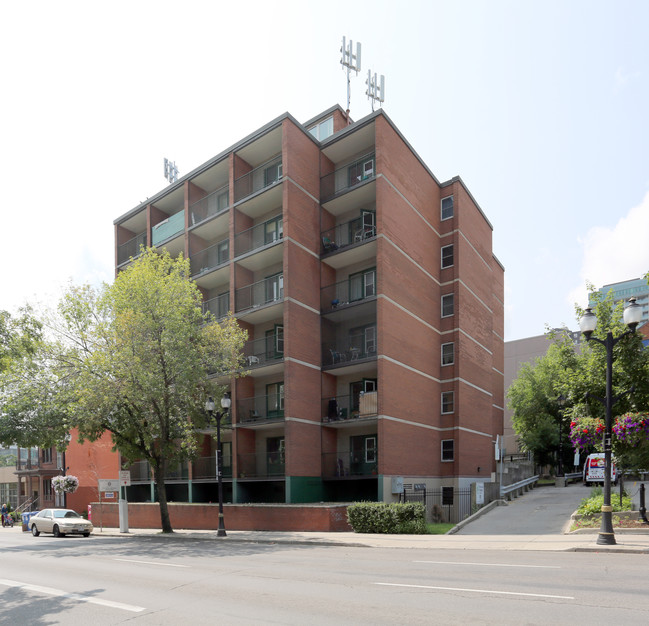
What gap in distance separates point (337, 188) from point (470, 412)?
15.0 metres

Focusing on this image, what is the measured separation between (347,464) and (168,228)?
761 inches

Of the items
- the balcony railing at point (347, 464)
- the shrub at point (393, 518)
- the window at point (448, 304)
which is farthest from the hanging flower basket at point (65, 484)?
the window at point (448, 304)

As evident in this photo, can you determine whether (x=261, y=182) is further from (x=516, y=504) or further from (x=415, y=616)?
(x=415, y=616)

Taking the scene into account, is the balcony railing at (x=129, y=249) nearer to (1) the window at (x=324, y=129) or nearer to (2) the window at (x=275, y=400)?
(1) the window at (x=324, y=129)

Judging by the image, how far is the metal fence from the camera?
91.8ft

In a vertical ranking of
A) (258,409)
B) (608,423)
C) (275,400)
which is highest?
(608,423)

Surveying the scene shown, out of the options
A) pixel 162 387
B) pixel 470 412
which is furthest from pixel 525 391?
pixel 162 387

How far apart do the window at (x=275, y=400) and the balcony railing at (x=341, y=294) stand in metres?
4.89

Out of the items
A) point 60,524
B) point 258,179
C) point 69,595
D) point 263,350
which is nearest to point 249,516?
point 263,350

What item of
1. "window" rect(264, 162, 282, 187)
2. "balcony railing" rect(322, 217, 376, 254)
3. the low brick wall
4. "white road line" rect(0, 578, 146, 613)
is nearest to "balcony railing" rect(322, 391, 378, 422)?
the low brick wall

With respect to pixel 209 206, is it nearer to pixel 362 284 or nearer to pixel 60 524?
pixel 362 284

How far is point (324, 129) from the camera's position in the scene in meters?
33.5

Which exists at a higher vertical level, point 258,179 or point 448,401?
point 258,179

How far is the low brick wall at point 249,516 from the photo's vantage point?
75.9 ft
